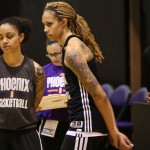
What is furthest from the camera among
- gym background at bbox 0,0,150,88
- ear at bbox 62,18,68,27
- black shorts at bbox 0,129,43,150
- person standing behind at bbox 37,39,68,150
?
gym background at bbox 0,0,150,88

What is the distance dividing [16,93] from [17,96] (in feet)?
0.09

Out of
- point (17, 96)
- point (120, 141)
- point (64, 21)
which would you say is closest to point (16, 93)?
point (17, 96)

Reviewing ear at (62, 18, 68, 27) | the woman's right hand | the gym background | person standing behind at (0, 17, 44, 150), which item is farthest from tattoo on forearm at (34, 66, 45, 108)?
the gym background

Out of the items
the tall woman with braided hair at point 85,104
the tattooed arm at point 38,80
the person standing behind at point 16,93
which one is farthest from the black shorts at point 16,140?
the tall woman with braided hair at point 85,104

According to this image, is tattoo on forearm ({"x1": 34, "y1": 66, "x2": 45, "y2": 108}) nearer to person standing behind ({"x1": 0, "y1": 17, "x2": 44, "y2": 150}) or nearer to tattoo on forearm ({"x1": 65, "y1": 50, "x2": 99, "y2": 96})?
person standing behind ({"x1": 0, "y1": 17, "x2": 44, "y2": 150})

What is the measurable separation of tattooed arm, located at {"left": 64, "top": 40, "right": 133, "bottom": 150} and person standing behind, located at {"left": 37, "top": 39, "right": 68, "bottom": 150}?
4.73 feet

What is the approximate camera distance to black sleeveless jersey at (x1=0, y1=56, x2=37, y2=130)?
135 inches

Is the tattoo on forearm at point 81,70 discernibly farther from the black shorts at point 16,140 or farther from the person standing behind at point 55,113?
the person standing behind at point 55,113

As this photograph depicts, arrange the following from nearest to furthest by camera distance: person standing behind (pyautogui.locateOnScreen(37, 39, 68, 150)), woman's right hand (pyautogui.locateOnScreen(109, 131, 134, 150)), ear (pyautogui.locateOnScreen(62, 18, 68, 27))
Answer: woman's right hand (pyautogui.locateOnScreen(109, 131, 134, 150))
ear (pyautogui.locateOnScreen(62, 18, 68, 27))
person standing behind (pyautogui.locateOnScreen(37, 39, 68, 150))

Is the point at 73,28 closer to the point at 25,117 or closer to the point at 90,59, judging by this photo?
the point at 90,59

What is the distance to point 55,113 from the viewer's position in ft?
13.9

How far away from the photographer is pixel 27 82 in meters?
3.55

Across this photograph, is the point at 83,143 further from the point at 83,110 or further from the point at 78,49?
the point at 78,49

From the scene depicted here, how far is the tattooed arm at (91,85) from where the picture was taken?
2738 millimetres
